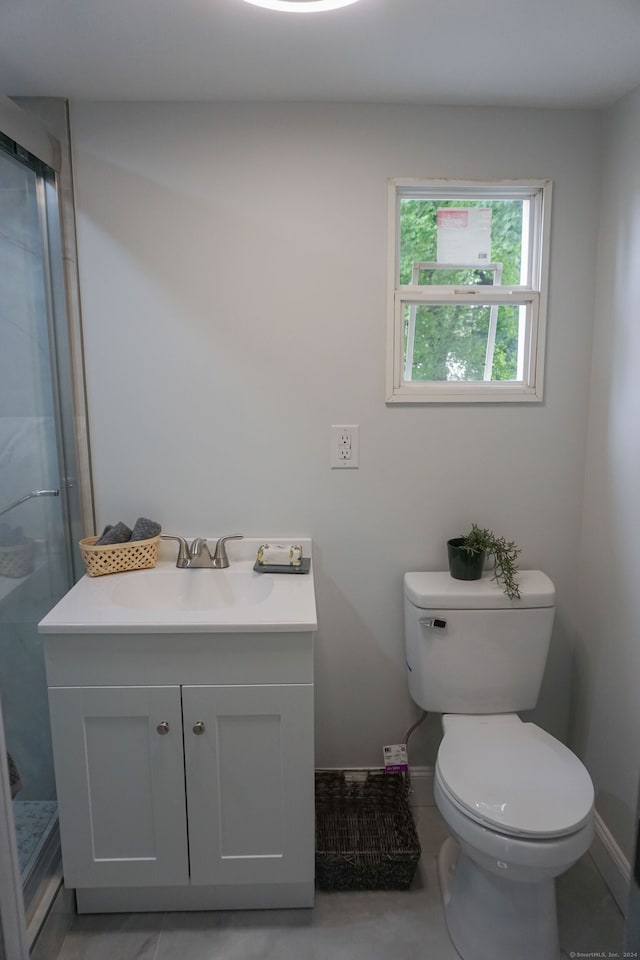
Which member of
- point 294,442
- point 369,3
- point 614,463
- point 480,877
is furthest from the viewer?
point 294,442

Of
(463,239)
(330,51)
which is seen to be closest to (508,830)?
(463,239)

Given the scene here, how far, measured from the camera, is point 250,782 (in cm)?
159

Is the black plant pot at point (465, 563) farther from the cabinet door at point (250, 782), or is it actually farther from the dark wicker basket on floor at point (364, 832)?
the dark wicker basket on floor at point (364, 832)

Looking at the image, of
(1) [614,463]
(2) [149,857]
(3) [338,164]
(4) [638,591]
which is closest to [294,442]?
(3) [338,164]

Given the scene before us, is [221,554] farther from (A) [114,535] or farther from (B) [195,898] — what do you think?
(B) [195,898]

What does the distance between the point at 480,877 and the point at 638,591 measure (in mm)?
877

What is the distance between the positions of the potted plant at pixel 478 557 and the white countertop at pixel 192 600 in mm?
467

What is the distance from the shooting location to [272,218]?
1.82m

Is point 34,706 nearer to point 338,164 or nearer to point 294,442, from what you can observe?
point 294,442

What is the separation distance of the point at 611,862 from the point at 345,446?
148cm

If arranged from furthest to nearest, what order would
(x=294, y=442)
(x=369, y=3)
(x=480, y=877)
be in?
(x=294, y=442), (x=480, y=877), (x=369, y=3)

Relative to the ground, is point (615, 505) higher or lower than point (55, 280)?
lower

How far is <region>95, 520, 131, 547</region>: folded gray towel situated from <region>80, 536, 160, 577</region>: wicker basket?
2 centimetres

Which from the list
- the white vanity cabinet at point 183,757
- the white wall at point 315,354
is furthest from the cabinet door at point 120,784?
the white wall at point 315,354
